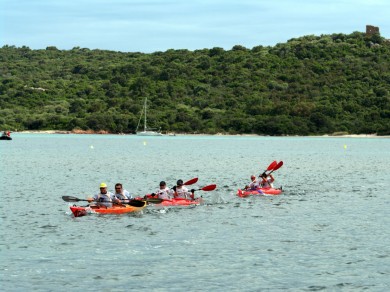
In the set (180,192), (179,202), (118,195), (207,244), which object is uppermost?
(118,195)

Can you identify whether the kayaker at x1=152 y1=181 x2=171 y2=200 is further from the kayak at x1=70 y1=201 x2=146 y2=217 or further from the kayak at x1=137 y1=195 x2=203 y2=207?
the kayak at x1=70 y1=201 x2=146 y2=217

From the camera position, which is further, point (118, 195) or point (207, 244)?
point (118, 195)

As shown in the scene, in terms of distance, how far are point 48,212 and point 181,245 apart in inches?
479

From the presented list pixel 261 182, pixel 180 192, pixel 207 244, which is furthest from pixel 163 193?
pixel 207 244

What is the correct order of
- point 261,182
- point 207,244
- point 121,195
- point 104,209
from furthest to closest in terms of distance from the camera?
point 261,182
point 121,195
point 104,209
point 207,244

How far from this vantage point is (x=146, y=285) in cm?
2208

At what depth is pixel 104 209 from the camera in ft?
115

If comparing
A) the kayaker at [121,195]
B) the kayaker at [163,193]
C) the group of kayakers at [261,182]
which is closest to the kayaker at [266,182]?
the group of kayakers at [261,182]

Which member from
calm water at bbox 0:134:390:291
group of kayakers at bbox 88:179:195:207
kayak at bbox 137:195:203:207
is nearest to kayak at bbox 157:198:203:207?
kayak at bbox 137:195:203:207

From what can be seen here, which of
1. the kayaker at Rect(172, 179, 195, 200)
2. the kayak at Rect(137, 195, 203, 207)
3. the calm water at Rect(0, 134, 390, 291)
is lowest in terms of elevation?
the calm water at Rect(0, 134, 390, 291)

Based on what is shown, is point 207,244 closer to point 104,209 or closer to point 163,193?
point 104,209

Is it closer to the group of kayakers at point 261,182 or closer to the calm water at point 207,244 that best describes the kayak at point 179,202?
the calm water at point 207,244

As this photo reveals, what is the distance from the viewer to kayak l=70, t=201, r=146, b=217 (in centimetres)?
3462

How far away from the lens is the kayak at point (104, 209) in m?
34.6
